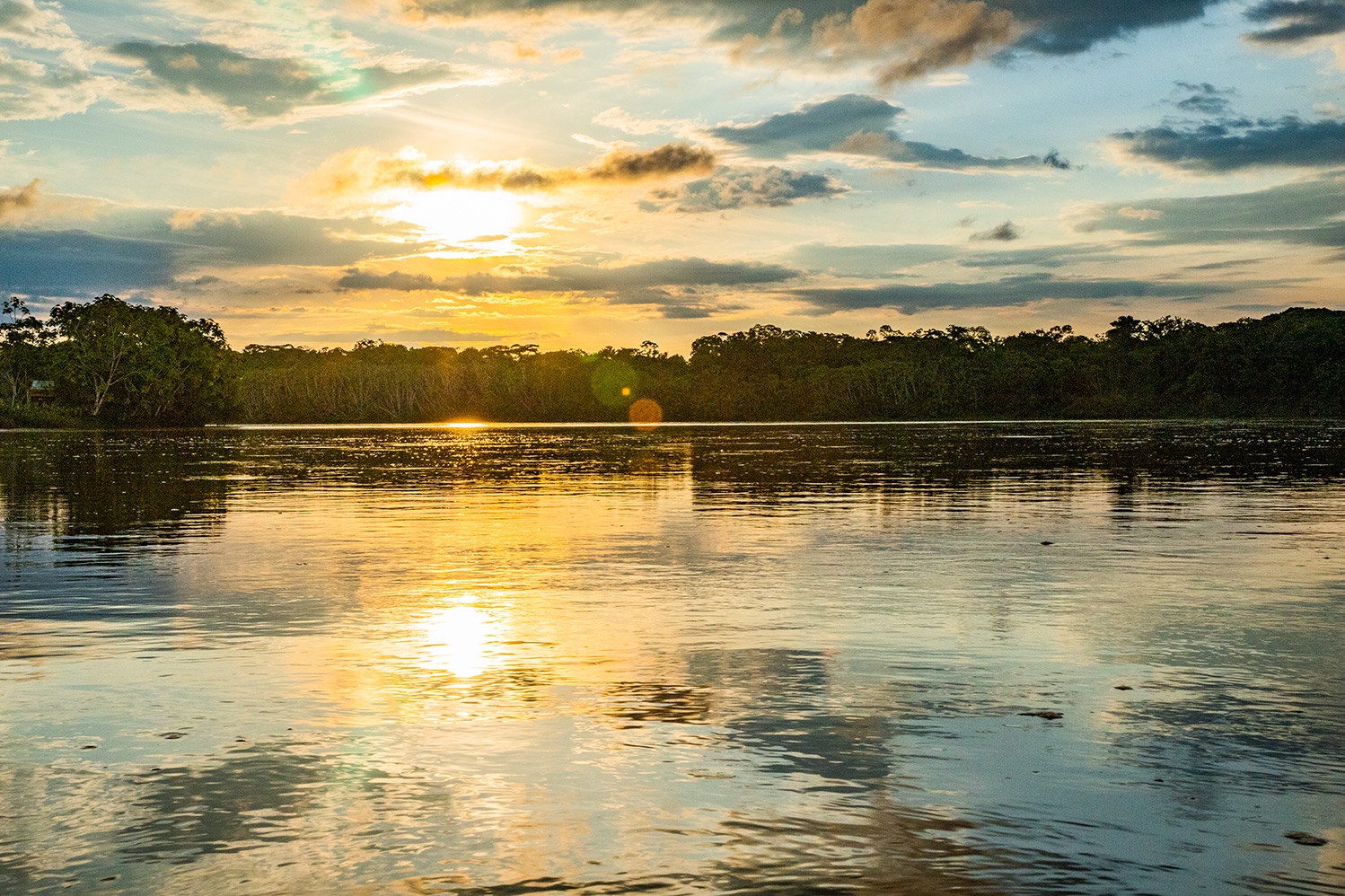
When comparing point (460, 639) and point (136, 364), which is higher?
point (136, 364)

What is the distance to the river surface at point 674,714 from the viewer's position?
6379mm

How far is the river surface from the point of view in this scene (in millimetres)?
6379

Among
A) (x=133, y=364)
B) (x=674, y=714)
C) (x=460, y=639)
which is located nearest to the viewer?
(x=674, y=714)

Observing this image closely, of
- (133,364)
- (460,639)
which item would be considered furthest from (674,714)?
(133,364)

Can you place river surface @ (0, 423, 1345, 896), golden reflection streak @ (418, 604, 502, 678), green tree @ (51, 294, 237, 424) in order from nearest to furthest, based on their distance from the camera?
1. river surface @ (0, 423, 1345, 896)
2. golden reflection streak @ (418, 604, 502, 678)
3. green tree @ (51, 294, 237, 424)

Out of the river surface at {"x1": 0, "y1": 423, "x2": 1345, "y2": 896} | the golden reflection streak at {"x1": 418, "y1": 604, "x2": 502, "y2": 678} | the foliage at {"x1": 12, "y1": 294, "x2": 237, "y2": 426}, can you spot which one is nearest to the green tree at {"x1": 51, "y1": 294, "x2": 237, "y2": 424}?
the foliage at {"x1": 12, "y1": 294, "x2": 237, "y2": 426}

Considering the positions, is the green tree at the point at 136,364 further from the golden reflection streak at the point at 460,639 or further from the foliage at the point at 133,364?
the golden reflection streak at the point at 460,639

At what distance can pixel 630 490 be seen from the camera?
37719 mm

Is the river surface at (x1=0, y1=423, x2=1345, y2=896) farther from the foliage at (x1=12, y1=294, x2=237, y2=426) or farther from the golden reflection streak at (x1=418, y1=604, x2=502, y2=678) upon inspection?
the foliage at (x1=12, y1=294, x2=237, y2=426)

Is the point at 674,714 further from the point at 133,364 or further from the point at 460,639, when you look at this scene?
the point at 133,364

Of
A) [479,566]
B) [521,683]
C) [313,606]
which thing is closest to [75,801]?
[521,683]

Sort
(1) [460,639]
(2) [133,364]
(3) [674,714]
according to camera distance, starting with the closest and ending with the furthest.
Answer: (3) [674,714] → (1) [460,639] → (2) [133,364]

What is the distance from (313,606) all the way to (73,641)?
283 cm

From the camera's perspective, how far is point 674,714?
9445 millimetres
